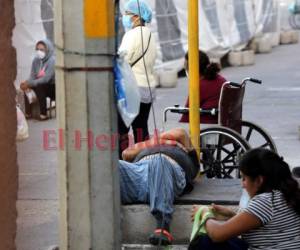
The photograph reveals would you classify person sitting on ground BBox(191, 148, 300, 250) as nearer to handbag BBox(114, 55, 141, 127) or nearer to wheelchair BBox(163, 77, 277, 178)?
handbag BBox(114, 55, 141, 127)

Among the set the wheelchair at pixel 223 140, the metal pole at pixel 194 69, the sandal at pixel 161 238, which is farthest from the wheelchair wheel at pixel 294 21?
the sandal at pixel 161 238

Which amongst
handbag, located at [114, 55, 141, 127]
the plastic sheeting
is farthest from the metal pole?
the plastic sheeting

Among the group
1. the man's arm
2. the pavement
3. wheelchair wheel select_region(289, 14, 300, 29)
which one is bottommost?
the pavement

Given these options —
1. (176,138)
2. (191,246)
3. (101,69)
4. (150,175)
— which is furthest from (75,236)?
(176,138)

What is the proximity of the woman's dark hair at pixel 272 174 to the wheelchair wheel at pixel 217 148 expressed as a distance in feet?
9.33

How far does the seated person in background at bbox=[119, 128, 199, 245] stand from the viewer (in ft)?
18.7

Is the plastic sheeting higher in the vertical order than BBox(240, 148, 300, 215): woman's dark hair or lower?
higher

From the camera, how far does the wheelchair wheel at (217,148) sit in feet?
23.7

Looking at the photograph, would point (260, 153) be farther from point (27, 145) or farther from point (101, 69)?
point (27, 145)

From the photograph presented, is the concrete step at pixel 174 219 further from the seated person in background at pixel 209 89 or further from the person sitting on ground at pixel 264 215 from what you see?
the seated person in background at pixel 209 89

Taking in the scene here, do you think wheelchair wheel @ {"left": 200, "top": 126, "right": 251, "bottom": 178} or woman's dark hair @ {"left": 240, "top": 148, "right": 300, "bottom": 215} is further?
wheelchair wheel @ {"left": 200, "top": 126, "right": 251, "bottom": 178}

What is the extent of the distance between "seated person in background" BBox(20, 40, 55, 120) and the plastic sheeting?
0.24m

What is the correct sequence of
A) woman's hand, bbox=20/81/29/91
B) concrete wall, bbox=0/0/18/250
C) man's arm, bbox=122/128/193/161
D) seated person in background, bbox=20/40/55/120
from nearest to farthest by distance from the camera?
concrete wall, bbox=0/0/18/250 < man's arm, bbox=122/128/193/161 < seated person in background, bbox=20/40/55/120 < woman's hand, bbox=20/81/29/91

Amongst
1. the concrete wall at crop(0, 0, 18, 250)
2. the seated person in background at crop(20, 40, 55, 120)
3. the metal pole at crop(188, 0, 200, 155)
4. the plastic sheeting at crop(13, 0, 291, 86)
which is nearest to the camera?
the concrete wall at crop(0, 0, 18, 250)
